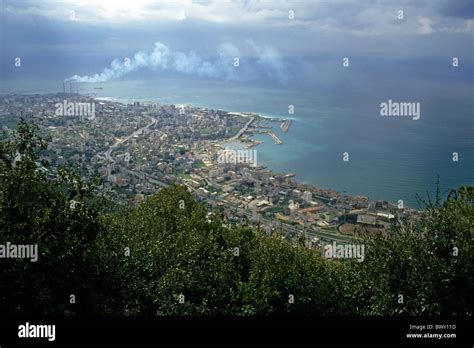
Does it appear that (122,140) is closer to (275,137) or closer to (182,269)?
(275,137)

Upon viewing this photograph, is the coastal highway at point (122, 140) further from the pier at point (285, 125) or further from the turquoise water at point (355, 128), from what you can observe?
the pier at point (285, 125)

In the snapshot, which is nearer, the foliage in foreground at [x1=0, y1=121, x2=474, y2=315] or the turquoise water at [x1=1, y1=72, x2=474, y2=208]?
the foliage in foreground at [x1=0, y1=121, x2=474, y2=315]

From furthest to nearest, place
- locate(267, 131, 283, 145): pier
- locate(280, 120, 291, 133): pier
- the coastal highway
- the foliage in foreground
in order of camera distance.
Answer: locate(280, 120, 291, 133): pier, locate(267, 131, 283, 145): pier, the coastal highway, the foliage in foreground

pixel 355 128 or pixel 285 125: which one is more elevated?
pixel 285 125

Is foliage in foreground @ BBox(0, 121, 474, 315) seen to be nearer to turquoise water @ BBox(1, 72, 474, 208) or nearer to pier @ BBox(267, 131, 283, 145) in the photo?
turquoise water @ BBox(1, 72, 474, 208)

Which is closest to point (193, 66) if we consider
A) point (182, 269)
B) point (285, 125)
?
point (285, 125)

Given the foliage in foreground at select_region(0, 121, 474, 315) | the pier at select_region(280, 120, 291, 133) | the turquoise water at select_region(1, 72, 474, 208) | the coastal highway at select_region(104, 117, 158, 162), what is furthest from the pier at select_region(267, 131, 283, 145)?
the foliage in foreground at select_region(0, 121, 474, 315)

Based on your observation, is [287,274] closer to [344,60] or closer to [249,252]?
[249,252]

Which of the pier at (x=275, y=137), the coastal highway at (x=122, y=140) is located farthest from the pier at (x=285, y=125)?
the coastal highway at (x=122, y=140)

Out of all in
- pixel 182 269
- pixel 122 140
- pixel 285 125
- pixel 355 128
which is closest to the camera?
pixel 182 269
